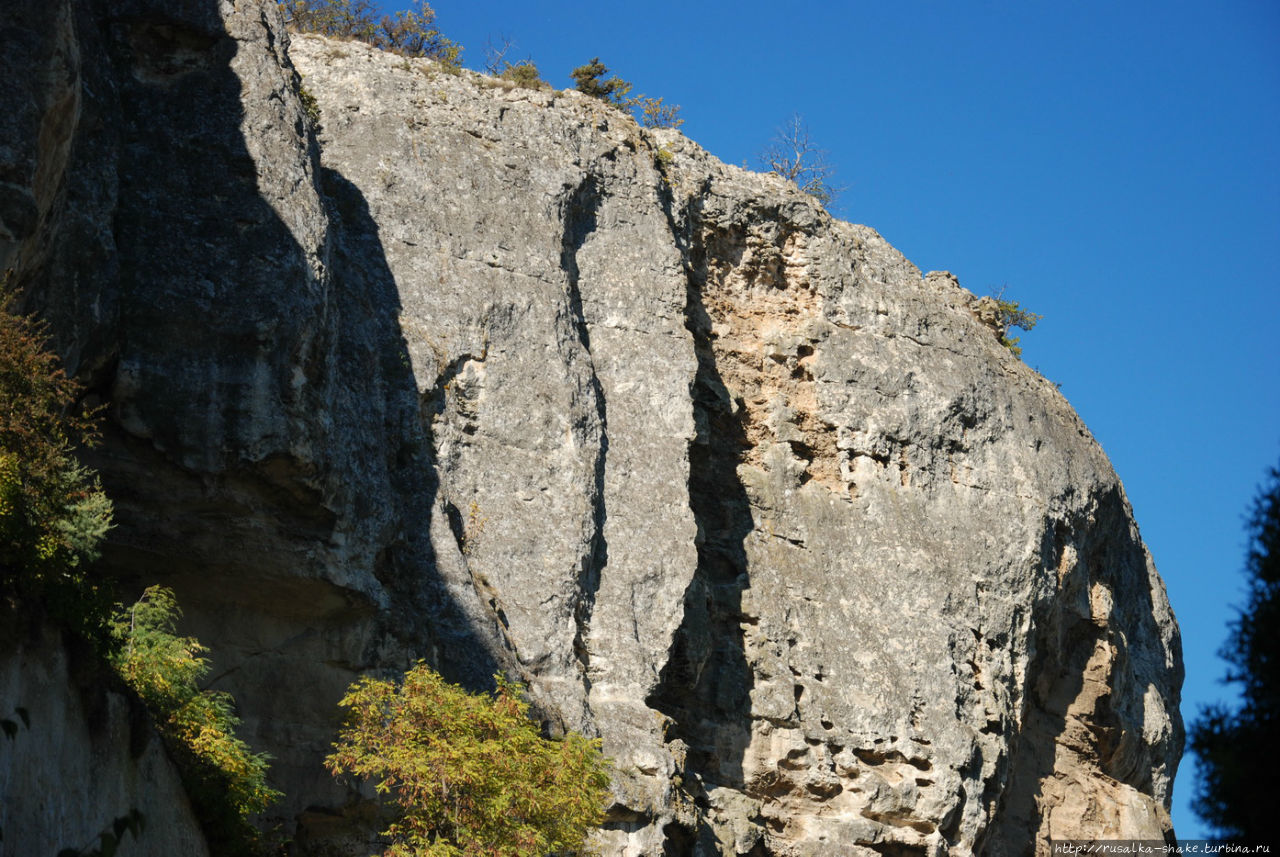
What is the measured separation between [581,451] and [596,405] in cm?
101

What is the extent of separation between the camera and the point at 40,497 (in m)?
14.4

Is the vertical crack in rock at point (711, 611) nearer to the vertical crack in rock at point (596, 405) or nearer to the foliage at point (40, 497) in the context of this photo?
the vertical crack in rock at point (596, 405)

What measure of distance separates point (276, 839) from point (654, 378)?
9333 mm

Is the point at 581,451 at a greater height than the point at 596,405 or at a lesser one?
lesser

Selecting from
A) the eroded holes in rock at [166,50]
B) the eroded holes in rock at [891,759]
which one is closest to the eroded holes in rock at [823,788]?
the eroded holes in rock at [891,759]

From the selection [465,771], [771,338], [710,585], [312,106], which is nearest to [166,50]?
[312,106]

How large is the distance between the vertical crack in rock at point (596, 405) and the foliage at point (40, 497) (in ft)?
27.1

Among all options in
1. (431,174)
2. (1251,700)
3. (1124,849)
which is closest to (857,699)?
(1124,849)

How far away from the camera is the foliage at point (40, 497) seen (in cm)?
1374

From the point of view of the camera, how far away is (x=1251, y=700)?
1124 cm

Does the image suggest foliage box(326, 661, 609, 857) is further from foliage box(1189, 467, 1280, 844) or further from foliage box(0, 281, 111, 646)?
foliage box(1189, 467, 1280, 844)

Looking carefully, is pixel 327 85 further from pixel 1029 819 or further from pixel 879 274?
pixel 1029 819

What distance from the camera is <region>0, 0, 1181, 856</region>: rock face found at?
62.3 ft

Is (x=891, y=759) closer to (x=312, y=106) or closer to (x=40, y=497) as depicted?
(x=312, y=106)
